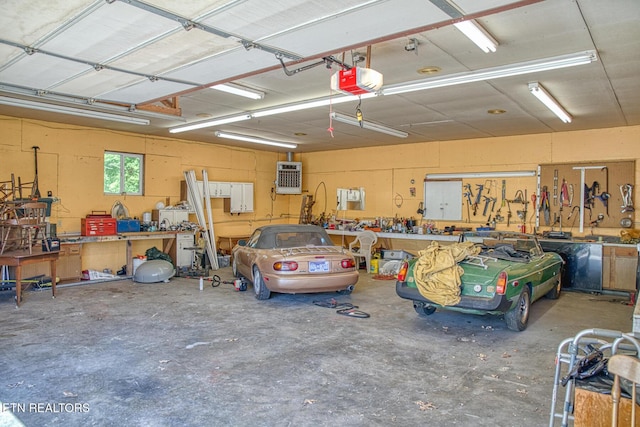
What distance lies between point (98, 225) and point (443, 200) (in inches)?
306

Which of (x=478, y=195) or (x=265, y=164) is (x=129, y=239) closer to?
(x=265, y=164)

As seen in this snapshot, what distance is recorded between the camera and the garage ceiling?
290 cm

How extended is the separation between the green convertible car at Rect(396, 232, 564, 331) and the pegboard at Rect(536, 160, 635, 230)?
3.45 m

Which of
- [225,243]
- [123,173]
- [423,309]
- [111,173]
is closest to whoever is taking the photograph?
[423,309]

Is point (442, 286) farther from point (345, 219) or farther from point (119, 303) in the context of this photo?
point (345, 219)

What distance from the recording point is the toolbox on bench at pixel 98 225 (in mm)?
8625

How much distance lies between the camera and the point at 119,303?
22.3ft

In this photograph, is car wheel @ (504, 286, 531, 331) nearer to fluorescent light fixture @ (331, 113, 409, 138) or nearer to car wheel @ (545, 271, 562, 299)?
car wheel @ (545, 271, 562, 299)

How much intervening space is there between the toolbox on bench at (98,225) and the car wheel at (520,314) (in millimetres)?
7543

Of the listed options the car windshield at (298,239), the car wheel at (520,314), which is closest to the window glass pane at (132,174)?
the car windshield at (298,239)

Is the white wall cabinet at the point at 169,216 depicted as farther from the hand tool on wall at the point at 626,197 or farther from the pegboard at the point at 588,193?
the hand tool on wall at the point at 626,197

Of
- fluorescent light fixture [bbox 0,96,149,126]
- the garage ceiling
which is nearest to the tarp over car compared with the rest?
the garage ceiling

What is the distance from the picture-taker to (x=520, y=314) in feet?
17.9

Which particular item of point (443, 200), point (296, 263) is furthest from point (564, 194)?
point (296, 263)
